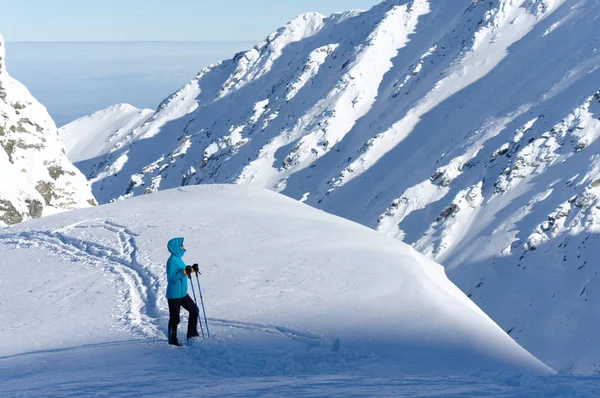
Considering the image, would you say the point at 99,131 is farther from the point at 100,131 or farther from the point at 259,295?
the point at 259,295

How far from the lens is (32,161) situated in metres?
56.4

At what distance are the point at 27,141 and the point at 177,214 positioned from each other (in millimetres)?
38014

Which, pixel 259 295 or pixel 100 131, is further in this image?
pixel 100 131

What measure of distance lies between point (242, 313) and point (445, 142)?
2799 inches

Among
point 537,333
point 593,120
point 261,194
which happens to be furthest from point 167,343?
point 593,120

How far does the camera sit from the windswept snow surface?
392 inches

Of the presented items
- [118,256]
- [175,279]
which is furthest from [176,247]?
[118,256]

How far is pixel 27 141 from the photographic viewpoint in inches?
2251

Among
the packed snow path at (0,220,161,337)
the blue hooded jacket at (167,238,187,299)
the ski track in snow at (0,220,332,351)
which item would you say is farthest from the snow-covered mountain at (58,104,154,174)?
the blue hooded jacket at (167,238,187,299)

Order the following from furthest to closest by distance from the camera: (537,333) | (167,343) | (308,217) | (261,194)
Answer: (537,333) < (261,194) < (308,217) < (167,343)

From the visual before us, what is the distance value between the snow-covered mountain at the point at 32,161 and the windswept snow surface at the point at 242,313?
2860 centimetres

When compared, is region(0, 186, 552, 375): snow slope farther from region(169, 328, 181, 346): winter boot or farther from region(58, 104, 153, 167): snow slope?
region(58, 104, 153, 167): snow slope

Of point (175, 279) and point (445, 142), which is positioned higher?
point (445, 142)

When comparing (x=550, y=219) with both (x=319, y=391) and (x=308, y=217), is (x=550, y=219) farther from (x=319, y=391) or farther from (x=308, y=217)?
(x=319, y=391)
